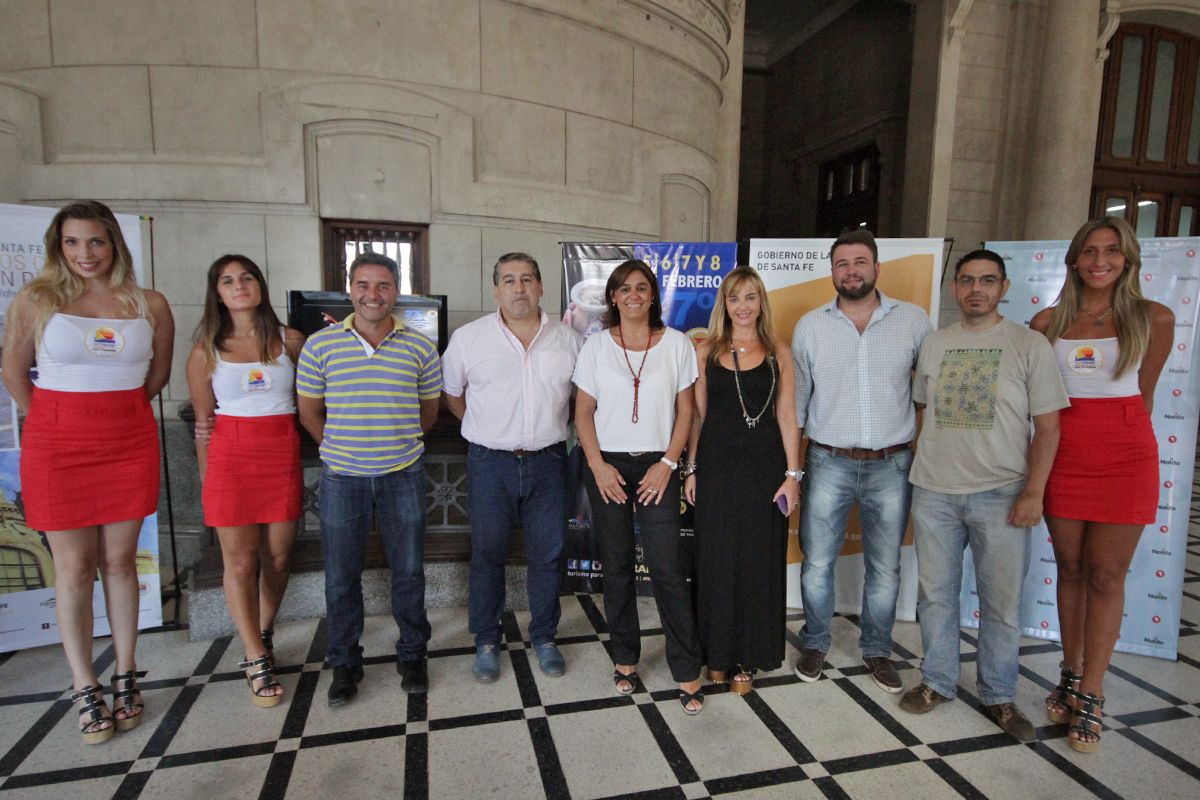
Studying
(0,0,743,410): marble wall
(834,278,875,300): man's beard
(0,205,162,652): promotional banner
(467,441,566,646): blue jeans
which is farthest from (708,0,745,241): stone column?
(0,205,162,652): promotional banner

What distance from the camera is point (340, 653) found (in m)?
2.52

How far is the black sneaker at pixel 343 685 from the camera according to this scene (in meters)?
2.44

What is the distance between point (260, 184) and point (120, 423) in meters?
2.82

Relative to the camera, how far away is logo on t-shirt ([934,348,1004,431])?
90.1 inches

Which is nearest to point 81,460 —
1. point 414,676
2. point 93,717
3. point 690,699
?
point 93,717

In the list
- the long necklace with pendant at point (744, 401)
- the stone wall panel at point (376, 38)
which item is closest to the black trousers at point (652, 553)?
the long necklace with pendant at point (744, 401)

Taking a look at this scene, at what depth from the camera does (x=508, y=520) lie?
103 inches

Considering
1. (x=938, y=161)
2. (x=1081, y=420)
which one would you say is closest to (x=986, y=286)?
(x=1081, y=420)

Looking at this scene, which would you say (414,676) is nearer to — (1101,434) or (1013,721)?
(1013,721)

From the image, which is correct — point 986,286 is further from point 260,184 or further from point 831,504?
point 260,184

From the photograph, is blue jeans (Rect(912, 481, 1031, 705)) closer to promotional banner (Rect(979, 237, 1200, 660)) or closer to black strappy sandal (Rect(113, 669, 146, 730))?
promotional banner (Rect(979, 237, 1200, 660))

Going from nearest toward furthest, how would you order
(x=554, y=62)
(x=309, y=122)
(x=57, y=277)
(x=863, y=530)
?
(x=57, y=277)
(x=863, y=530)
(x=309, y=122)
(x=554, y=62)

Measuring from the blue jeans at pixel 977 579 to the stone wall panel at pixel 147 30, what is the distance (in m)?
5.20

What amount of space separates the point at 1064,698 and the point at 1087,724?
198mm
